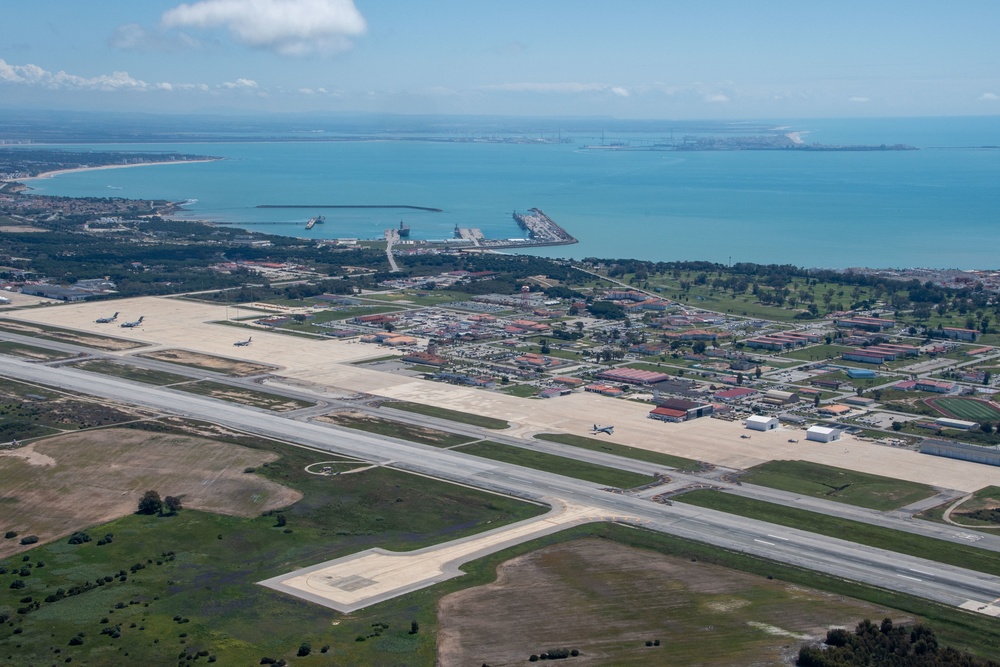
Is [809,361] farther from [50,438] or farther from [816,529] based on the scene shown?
[50,438]

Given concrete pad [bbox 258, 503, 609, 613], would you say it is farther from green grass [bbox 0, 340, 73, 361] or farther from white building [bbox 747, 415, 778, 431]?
green grass [bbox 0, 340, 73, 361]

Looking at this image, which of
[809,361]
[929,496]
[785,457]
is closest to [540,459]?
[785,457]

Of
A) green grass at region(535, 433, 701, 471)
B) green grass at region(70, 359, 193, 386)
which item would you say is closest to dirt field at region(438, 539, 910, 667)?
green grass at region(535, 433, 701, 471)

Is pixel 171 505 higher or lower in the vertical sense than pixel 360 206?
lower

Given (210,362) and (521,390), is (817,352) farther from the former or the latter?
(210,362)

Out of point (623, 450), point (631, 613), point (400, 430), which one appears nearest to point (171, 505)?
point (400, 430)

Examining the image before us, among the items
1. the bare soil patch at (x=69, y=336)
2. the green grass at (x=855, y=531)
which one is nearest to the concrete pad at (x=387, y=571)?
the green grass at (x=855, y=531)
